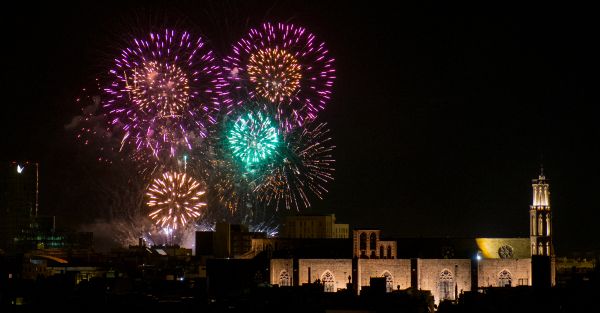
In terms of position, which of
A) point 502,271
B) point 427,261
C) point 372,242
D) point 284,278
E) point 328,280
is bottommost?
point 328,280

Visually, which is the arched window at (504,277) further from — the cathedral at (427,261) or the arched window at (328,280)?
the arched window at (328,280)

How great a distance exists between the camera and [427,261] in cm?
10944

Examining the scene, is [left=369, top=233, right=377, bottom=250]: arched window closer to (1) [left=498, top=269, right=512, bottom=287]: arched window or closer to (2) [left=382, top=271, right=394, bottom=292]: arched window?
(2) [left=382, top=271, right=394, bottom=292]: arched window

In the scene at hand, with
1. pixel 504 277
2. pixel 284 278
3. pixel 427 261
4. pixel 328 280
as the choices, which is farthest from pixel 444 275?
pixel 284 278

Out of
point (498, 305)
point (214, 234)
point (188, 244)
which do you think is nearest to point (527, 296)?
point (498, 305)

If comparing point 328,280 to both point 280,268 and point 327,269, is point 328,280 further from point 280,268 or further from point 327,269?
point 280,268

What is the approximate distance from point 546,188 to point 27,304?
6035 centimetres

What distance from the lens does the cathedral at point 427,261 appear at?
356 ft

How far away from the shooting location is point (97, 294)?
66.2m

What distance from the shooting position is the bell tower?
11050 centimetres

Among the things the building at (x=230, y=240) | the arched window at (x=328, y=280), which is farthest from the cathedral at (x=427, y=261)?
the building at (x=230, y=240)

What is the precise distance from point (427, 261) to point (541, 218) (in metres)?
10.6

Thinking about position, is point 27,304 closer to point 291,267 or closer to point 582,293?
point 582,293

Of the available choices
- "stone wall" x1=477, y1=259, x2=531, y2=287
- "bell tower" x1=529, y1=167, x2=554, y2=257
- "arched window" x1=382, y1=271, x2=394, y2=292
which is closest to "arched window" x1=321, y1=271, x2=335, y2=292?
"arched window" x1=382, y1=271, x2=394, y2=292
